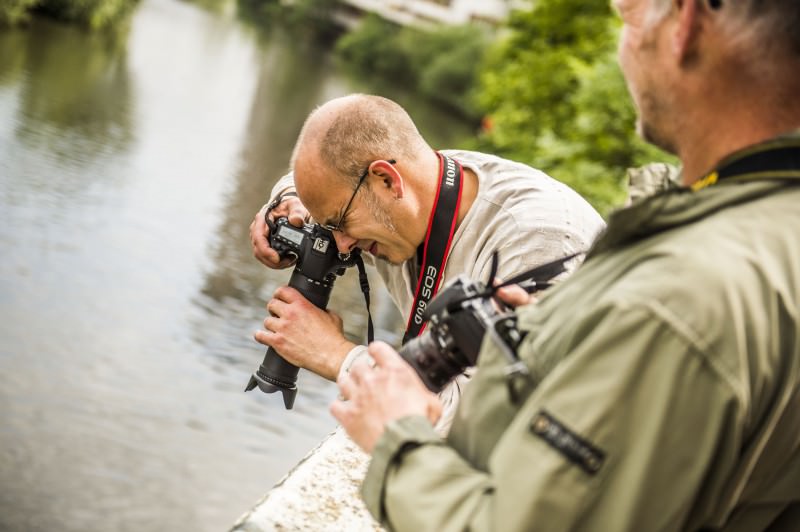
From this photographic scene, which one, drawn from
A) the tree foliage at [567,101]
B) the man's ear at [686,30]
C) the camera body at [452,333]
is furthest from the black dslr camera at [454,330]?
the tree foliage at [567,101]

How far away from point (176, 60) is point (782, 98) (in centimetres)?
3190

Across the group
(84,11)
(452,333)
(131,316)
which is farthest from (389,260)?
(84,11)

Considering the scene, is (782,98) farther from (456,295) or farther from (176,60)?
(176,60)

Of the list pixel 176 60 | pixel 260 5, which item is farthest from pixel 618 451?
pixel 260 5

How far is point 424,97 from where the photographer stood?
188ft

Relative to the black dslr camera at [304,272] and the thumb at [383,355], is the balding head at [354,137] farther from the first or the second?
the thumb at [383,355]

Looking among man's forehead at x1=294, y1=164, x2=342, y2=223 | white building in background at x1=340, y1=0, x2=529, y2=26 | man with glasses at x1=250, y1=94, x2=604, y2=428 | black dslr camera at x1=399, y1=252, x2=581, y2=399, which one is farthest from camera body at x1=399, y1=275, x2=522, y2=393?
white building in background at x1=340, y1=0, x2=529, y2=26

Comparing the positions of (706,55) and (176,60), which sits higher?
(706,55)

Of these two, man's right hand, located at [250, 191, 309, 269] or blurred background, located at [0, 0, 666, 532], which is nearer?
man's right hand, located at [250, 191, 309, 269]

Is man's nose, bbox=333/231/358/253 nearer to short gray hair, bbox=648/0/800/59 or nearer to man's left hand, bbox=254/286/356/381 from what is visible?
man's left hand, bbox=254/286/356/381

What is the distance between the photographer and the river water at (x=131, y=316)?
8.23 m

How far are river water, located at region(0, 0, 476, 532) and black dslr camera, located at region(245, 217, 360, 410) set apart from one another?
199 inches

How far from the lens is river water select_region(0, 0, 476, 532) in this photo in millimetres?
8234

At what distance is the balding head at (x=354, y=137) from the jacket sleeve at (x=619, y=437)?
1.77 metres
